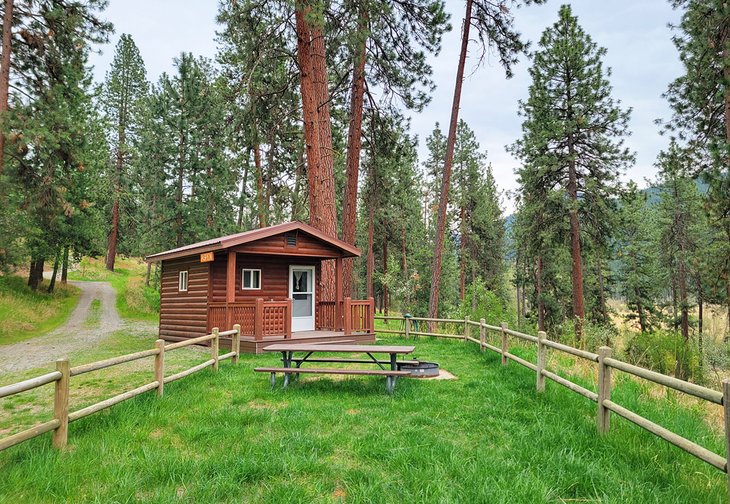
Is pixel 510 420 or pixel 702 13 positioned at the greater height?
pixel 702 13

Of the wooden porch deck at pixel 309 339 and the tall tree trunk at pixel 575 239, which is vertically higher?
the tall tree trunk at pixel 575 239

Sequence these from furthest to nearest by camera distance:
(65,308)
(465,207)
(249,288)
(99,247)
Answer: (465,207), (99,247), (65,308), (249,288)

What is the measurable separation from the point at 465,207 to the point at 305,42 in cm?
2177

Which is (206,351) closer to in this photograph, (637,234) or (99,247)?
(99,247)

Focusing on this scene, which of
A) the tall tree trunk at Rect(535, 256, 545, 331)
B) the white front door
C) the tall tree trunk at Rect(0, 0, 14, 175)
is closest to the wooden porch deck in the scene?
the white front door

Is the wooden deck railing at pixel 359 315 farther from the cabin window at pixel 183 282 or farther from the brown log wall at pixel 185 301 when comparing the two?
the cabin window at pixel 183 282

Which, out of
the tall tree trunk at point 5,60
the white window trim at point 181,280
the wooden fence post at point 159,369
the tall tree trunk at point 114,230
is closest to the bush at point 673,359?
the wooden fence post at point 159,369

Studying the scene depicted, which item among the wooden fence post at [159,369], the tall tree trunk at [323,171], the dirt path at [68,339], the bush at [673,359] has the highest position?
the tall tree trunk at [323,171]

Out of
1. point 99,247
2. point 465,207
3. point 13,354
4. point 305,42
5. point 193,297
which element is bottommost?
point 13,354

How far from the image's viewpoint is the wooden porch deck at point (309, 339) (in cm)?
1091

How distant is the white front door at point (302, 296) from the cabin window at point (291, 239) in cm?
147

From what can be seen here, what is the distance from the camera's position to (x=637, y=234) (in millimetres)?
33531

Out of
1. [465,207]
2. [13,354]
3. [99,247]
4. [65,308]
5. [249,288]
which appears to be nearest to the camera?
[13,354]

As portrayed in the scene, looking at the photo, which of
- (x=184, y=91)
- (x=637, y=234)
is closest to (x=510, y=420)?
(x=184, y=91)
